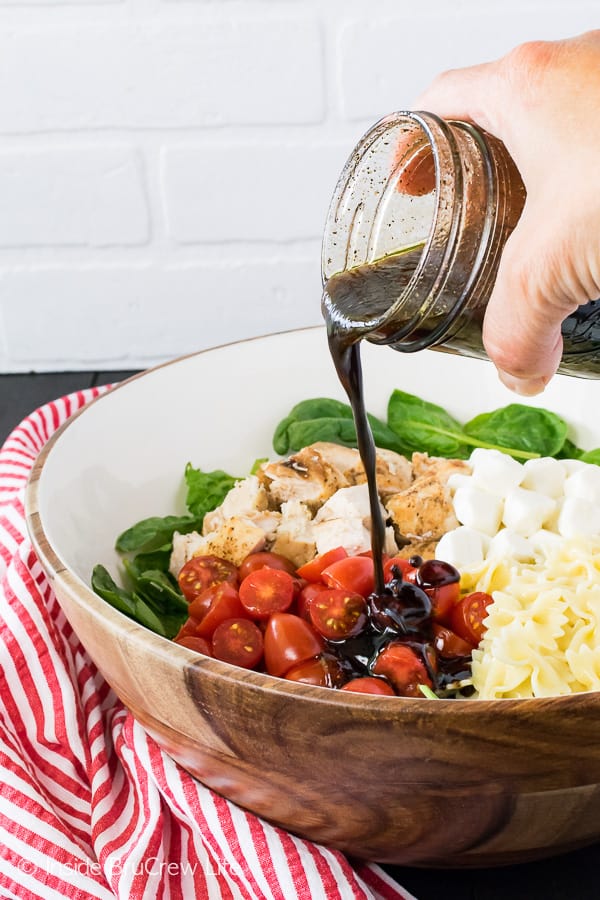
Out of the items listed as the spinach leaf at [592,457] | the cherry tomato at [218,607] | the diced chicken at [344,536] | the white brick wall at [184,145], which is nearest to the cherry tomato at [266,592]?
the cherry tomato at [218,607]

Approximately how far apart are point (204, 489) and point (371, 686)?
1.93ft

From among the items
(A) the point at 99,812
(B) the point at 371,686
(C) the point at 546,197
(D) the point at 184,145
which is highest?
(D) the point at 184,145

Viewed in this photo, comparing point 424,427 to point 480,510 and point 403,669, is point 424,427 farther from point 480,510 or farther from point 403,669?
point 403,669

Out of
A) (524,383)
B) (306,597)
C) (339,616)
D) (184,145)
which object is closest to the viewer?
(524,383)

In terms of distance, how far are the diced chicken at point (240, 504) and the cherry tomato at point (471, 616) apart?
0.39 metres

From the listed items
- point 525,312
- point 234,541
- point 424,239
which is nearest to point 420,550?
point 234,541

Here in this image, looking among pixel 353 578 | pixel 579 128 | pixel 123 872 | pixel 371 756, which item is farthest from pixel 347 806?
pixel 579 128

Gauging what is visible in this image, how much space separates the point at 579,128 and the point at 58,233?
5.35 feet

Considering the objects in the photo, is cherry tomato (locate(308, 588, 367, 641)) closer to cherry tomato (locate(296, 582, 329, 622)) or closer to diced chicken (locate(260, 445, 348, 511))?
cherry tomato (locate(296, 582, 329, 622))

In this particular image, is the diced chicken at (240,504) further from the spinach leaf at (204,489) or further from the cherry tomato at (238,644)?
the cherry tomato at (238,644)

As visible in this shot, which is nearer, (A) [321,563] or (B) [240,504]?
(A) [321,563]

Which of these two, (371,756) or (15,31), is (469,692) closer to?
(371,756)

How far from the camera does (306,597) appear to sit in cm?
132

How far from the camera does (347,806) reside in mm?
917
